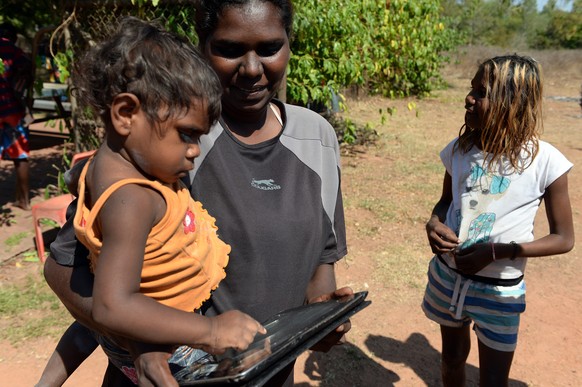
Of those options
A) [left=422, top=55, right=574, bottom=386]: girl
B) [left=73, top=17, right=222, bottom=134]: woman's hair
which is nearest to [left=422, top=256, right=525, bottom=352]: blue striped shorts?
[left=422, top=55, right=574, bottom=386]: girl

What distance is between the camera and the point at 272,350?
3.59 ft

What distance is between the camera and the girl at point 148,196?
109 cm

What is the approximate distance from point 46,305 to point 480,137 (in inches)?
128

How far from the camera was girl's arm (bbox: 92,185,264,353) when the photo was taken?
1075 mm

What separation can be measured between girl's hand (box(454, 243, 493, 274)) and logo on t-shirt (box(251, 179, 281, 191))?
1.02 metres

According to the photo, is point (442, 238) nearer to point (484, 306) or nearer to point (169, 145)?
point (484, 306)

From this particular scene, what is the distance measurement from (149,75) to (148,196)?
267mm

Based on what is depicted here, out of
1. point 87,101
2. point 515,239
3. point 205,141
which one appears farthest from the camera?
point 515,239

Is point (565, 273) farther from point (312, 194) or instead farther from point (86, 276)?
point (86, 276)

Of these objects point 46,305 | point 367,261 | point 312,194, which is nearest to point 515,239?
point 312,194

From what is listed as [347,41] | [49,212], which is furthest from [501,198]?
[347,41]

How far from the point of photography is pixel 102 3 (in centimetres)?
452

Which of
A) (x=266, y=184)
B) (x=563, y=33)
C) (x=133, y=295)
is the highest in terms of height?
(x=266, y=184)

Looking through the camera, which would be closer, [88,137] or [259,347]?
[259,347]
